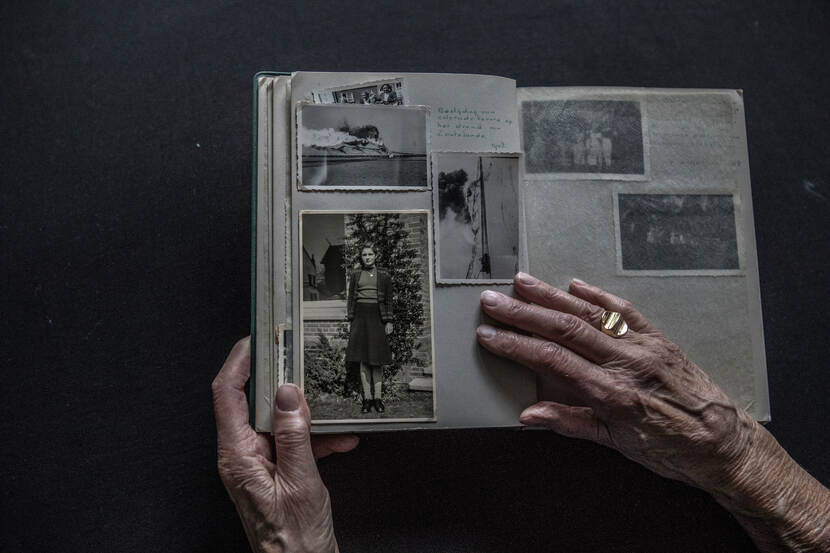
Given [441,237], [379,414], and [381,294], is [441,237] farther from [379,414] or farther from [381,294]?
[379,414]

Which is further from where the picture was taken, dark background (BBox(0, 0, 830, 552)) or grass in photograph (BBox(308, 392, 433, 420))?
dark background (BBox(0, 0, 830, 552))

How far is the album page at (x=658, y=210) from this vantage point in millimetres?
670

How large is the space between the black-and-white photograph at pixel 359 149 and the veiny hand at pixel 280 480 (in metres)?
0.26

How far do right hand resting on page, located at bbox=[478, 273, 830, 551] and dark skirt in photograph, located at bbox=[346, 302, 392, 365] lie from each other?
0.12 meters

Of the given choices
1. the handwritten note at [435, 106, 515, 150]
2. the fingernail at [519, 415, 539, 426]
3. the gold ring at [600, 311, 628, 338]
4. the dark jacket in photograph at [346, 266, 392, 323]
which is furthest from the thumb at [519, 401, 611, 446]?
the handwritten note at [435, 106, 515, 150]

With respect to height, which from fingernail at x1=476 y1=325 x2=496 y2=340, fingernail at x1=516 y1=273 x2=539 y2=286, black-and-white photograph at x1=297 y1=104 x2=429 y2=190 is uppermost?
black-and-white photograph at x1=297 y1=104 x2=429 y2=190

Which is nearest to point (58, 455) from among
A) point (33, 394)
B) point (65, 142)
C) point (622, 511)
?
point (33, 394)

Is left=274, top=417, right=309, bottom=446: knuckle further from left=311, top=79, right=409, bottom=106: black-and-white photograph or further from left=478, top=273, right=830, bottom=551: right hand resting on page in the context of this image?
left=311, top=79, right=409, bottom=106: black-and-white photograph

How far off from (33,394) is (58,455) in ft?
Result: 0.32

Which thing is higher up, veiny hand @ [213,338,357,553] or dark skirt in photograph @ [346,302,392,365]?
dark skirt in photograph @ [346,302,392,365]

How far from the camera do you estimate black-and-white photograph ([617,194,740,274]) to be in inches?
26.7

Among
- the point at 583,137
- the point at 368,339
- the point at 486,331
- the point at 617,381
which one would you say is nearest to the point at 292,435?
the point at 368,339

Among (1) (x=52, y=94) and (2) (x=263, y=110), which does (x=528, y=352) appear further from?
(1) (x=52, y=94)

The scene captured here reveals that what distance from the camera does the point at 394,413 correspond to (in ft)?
2.07
